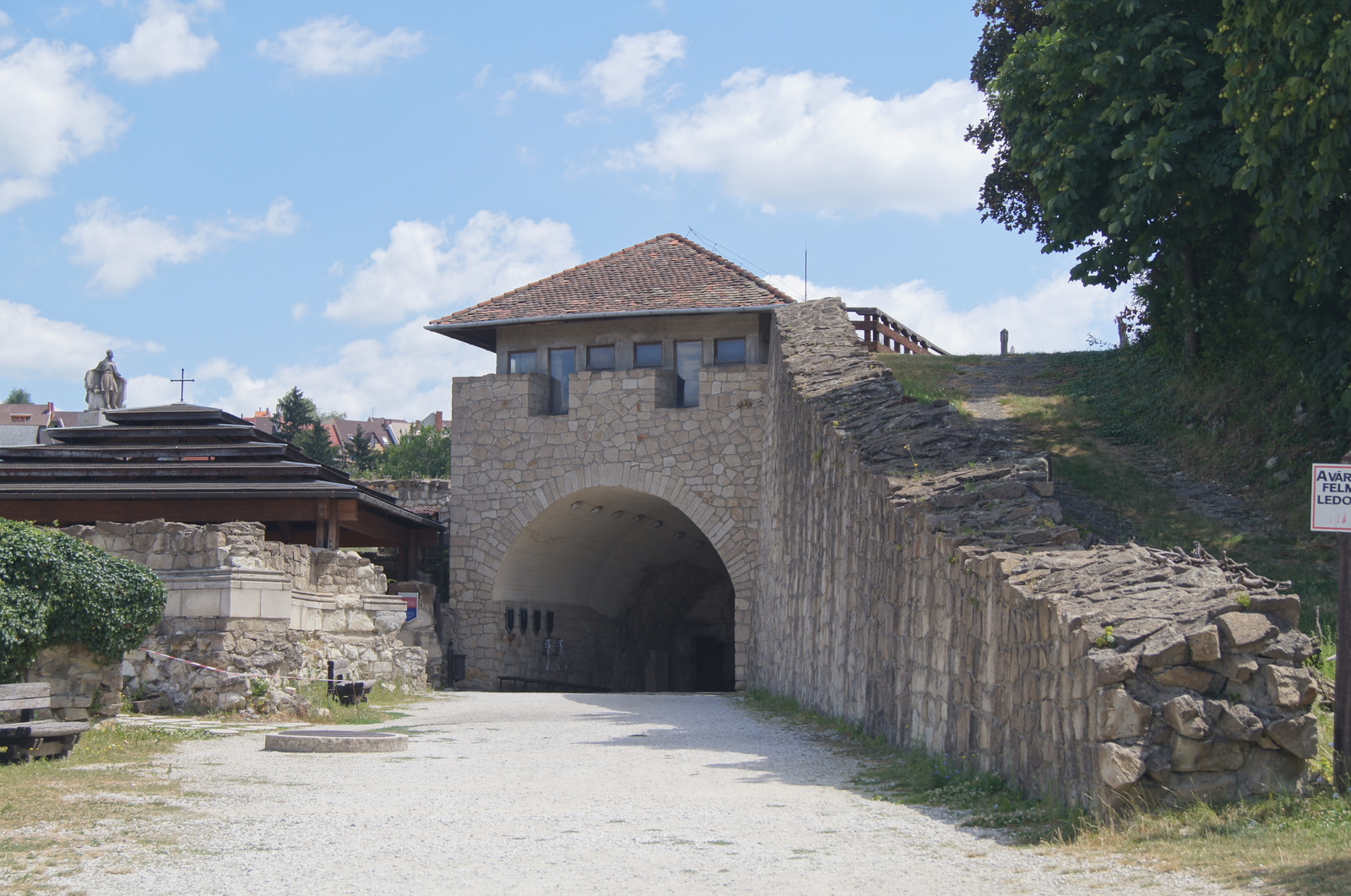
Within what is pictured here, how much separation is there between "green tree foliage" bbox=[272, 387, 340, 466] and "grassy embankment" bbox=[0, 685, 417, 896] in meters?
46.2

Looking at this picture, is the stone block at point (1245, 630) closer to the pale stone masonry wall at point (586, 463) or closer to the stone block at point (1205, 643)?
the stone block at point (1205, 643)

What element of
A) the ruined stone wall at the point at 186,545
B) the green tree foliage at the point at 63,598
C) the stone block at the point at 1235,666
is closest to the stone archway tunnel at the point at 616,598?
the ruined stone wall at the point at 186,545

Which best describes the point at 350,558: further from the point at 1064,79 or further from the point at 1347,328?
the point at 1347,328

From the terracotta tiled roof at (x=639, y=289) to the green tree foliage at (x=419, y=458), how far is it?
3463 centimetres

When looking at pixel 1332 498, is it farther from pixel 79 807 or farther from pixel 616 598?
pixel 616 598

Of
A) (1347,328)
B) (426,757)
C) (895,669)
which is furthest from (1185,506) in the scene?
(426,757)

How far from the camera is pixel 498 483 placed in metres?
22.2

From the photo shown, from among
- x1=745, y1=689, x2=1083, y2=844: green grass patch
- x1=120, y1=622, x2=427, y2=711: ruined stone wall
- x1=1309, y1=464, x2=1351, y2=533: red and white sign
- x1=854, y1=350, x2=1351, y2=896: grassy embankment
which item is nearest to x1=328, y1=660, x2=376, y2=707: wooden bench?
x1=120, y1=622, x2=427, y2=711: ruined stone wall

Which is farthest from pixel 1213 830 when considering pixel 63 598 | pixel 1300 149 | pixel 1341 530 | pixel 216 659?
pixel 216 659

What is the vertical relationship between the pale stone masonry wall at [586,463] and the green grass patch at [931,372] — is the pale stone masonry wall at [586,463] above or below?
below

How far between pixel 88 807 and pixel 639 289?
16.3 meters

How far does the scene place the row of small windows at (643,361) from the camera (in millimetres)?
21750

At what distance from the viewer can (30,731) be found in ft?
26.3

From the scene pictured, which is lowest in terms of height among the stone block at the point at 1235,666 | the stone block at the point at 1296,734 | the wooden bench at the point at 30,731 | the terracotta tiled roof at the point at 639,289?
the wooden bench at the point at 30,731
